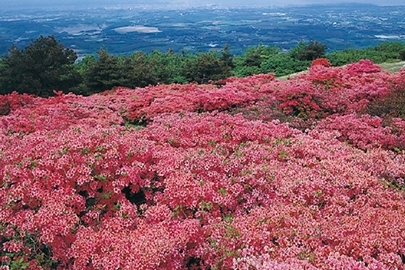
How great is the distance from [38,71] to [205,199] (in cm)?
1969

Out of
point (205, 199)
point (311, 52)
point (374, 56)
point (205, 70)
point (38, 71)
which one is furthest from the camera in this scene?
point (311, 52)

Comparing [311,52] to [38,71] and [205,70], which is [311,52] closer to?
[205,70]

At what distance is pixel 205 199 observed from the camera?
5.30m

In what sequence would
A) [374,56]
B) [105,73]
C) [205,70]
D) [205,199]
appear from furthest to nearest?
[374,56], [205,70], [105,73], [205,199]

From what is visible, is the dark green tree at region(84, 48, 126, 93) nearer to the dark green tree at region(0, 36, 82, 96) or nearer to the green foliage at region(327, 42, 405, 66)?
the dark green tree at region(0, 36, 82, 96)

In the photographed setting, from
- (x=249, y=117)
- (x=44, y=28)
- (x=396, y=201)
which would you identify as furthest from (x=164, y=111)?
(x=44, y=28)

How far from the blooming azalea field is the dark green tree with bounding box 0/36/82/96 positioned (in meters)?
15.4

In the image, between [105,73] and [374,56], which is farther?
[374,56]

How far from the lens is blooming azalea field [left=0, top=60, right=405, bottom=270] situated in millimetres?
4352

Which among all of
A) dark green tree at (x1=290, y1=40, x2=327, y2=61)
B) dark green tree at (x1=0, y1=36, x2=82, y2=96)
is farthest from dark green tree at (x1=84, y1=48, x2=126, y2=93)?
dark green tree at (x1=290, y1=40, x2=327, y2=61)

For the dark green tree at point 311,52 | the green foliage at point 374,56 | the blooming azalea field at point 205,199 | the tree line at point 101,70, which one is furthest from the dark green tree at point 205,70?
the blooming azalea field at point 205,199

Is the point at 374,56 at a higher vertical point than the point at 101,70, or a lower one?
lower

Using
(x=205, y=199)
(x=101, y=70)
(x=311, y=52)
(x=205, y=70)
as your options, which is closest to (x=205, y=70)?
(x=205, y=70)

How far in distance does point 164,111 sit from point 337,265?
8477 mm
